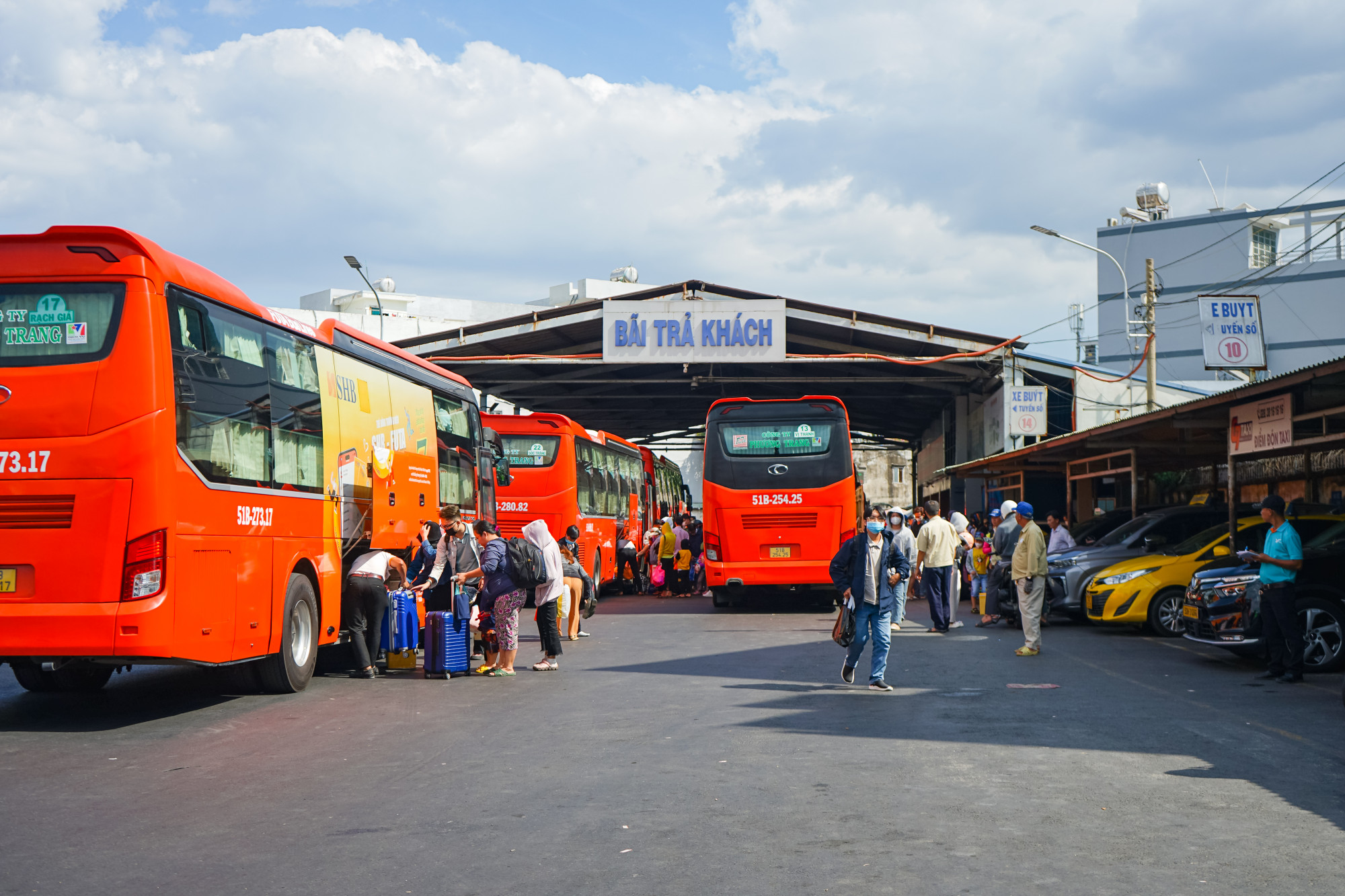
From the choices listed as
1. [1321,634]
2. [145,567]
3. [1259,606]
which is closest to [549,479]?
[1259,606]

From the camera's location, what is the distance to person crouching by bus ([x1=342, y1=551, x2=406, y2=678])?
1266cm

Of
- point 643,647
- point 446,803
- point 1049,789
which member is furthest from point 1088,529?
point 446,803

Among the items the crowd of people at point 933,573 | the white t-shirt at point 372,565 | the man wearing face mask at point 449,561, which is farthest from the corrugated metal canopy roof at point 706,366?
the white t-shirt at point 372,565

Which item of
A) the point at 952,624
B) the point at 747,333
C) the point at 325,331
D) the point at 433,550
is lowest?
the point at 952,624

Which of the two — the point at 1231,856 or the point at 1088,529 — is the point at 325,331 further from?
the point at 1088,529

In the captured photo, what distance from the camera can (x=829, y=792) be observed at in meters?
6.95

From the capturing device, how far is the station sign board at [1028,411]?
3031 centimetres

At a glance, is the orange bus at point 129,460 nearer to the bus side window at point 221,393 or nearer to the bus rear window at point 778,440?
the bus side window at point 221,393

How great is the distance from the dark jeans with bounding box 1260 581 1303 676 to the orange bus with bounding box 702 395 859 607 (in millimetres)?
10345

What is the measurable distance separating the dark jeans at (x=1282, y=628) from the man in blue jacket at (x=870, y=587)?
133 inches

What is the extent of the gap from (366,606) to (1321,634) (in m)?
9.30

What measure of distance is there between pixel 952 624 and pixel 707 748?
11.6m

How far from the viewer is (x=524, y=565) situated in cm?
1269

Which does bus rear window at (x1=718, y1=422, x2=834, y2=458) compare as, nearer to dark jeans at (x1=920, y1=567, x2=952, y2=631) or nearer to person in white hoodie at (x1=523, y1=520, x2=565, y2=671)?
dark jeans at (x1=920, y1=567, x2=952, y2=631)
